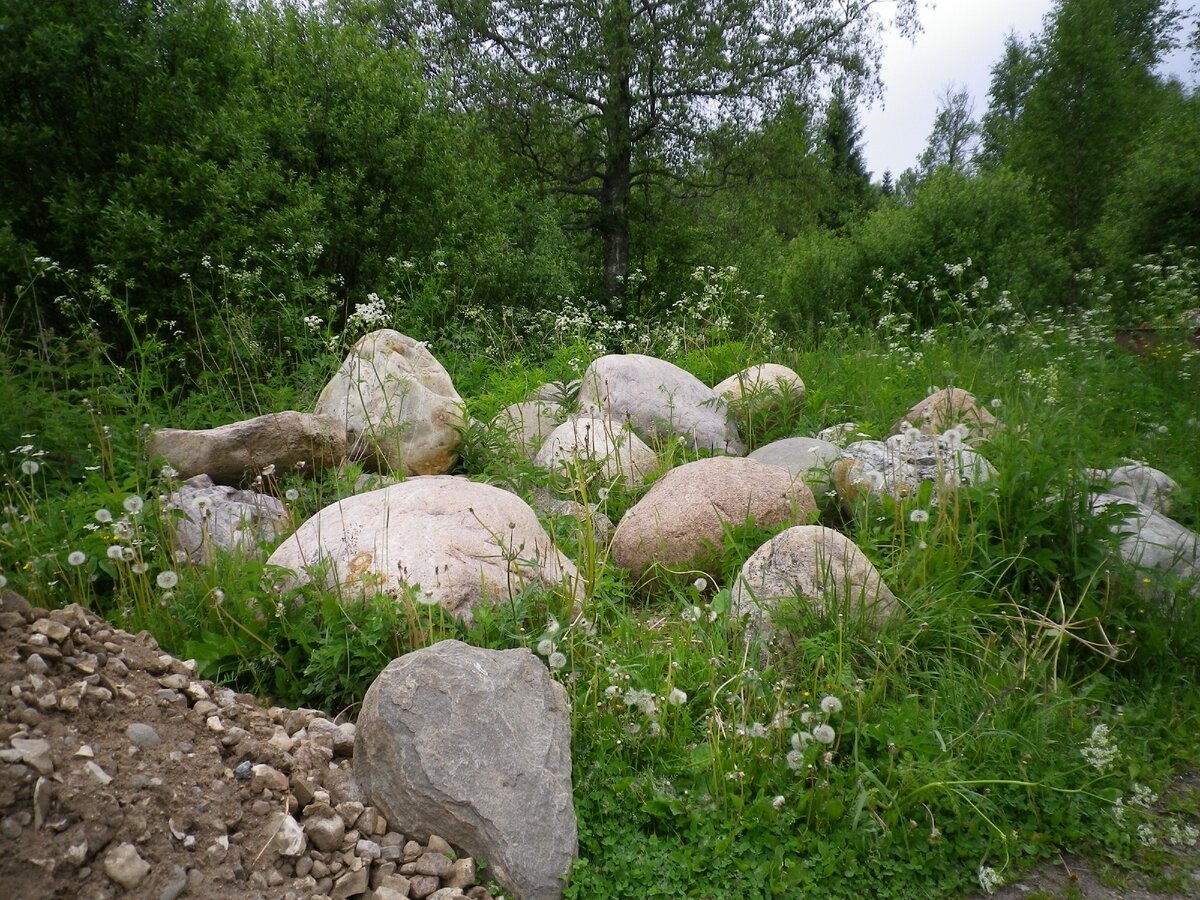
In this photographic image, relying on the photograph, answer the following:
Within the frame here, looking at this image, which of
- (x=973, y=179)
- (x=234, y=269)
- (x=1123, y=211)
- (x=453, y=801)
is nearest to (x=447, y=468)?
(x=234, y=269)

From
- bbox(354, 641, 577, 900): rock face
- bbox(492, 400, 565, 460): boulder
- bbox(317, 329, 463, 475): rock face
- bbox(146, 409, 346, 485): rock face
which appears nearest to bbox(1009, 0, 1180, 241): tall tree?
bbox(492, 400, 565, 460): boulder

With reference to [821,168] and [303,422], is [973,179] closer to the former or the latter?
[821,168]

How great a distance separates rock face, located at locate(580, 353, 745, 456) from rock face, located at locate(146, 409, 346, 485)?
2.06 metres

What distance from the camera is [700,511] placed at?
186 inches

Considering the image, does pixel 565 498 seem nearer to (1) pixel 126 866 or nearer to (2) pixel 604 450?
(2) pixel 604 450

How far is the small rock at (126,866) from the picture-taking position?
6.98ft

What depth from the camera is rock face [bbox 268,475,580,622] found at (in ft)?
12.1

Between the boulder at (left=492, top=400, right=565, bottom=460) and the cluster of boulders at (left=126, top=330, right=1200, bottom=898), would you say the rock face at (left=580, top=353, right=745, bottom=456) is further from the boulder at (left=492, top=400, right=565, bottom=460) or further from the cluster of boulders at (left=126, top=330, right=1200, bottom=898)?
the boulder at (left=492, top=400, right=565, bottom=460)

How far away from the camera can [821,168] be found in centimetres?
1755

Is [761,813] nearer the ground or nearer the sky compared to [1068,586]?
nearer the ground

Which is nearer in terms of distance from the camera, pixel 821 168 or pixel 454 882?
pixel 454 882

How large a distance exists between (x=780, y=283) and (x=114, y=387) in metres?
10.4

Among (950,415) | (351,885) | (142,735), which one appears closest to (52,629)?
(142,735)

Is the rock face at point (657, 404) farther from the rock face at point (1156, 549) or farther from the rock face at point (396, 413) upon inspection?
the rock face at point (1156, 549)
